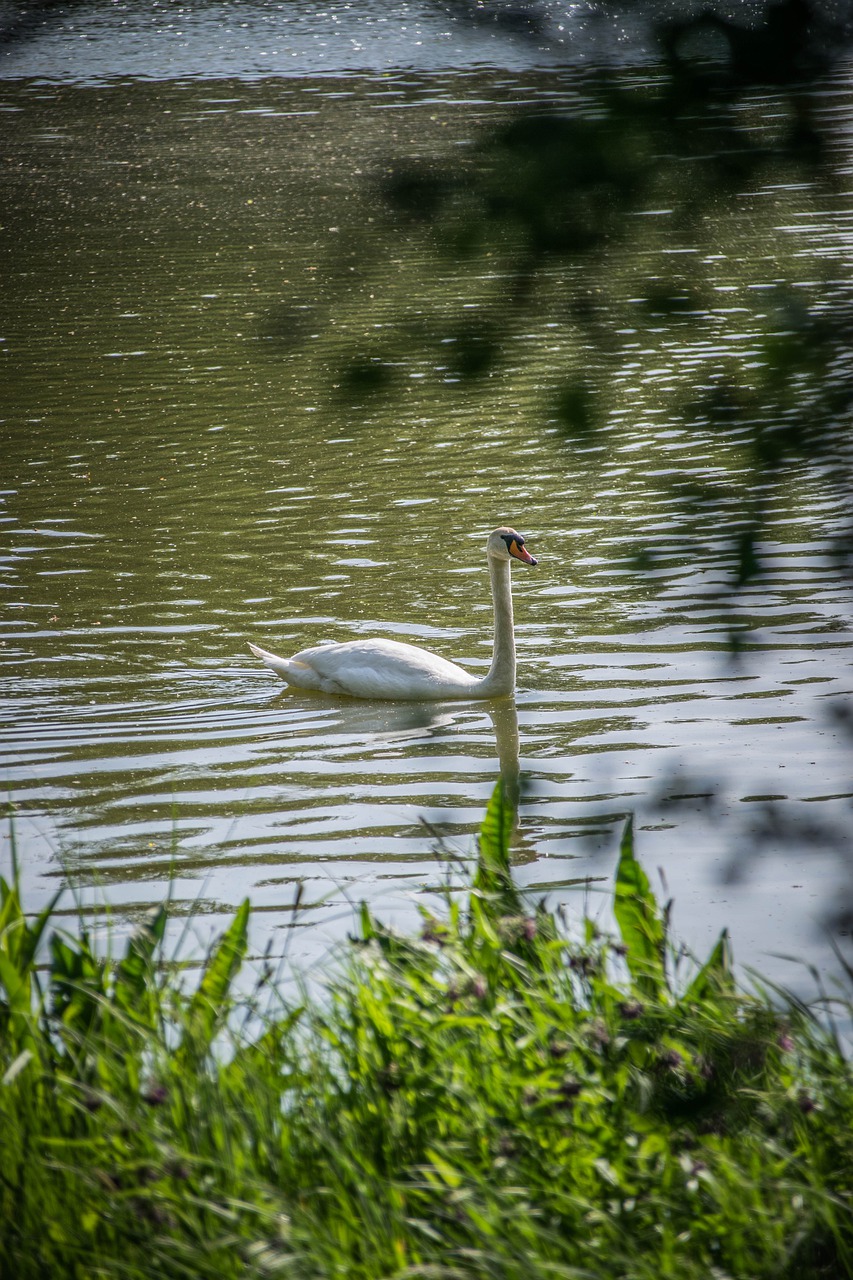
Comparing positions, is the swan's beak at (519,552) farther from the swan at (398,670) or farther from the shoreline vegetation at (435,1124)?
the shoreline vegetation at (435,1124)

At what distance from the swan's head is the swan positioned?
0.20 meters

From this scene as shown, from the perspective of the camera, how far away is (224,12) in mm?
2070

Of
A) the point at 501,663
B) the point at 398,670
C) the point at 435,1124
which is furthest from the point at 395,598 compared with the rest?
the point at 435,1124

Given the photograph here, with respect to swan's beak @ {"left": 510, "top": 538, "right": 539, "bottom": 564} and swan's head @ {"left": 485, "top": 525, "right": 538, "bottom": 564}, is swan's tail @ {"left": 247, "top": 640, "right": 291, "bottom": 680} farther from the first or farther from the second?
swan's beak @ {"left": 510, "top": 538, "right": 539, "bottom": 564}

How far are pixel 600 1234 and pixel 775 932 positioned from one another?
251 cm

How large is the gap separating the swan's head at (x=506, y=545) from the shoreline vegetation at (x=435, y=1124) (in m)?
4.90

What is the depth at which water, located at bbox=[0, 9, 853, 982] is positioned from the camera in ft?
5.28

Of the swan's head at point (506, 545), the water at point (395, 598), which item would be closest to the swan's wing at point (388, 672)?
the water at point (395, 598)

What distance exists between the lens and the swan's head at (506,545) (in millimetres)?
8148

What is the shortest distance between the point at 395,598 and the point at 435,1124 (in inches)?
257

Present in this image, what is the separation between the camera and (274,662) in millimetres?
7945

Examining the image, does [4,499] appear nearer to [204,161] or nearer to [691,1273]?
[691,1273]

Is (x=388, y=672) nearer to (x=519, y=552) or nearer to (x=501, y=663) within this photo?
(x=501, y=663)

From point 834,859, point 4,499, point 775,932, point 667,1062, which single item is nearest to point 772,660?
point 834,859
